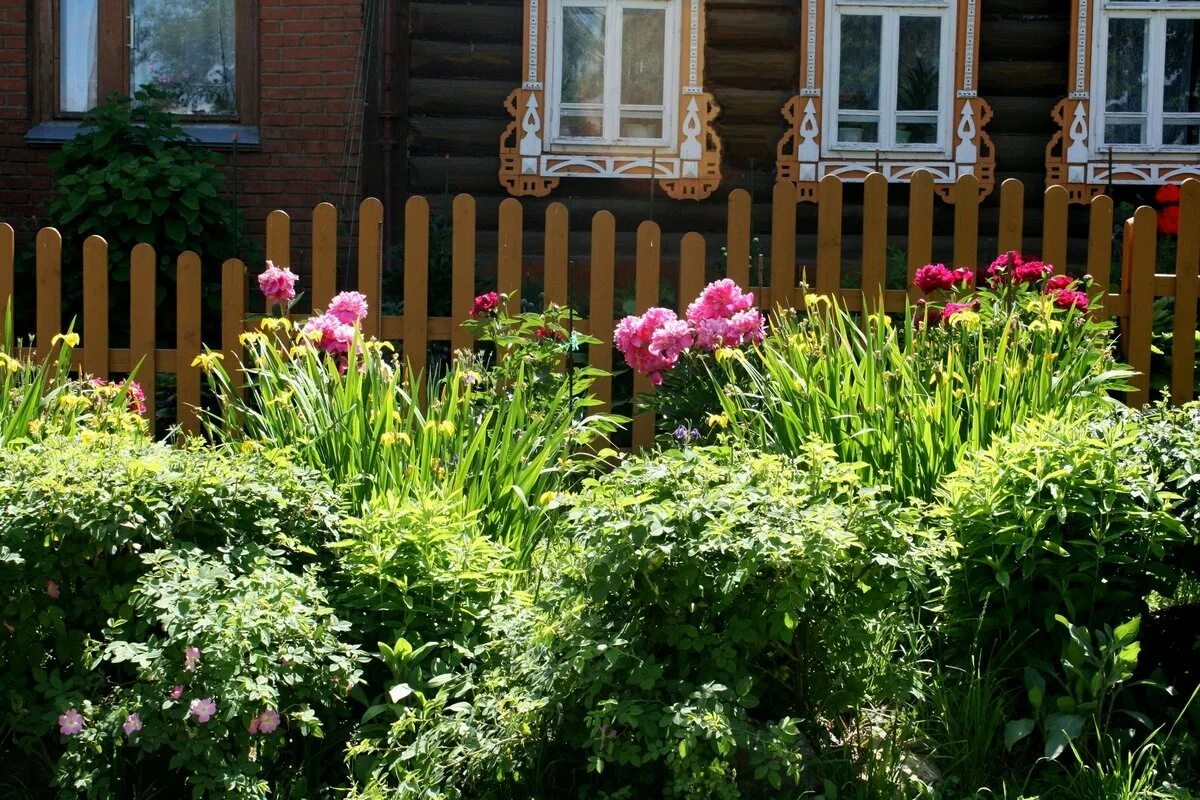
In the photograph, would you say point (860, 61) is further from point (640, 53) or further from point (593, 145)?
point (593, 145)

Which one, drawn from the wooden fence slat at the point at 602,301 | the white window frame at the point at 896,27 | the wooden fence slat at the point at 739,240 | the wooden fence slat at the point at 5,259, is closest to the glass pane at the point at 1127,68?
the white window frame at the point at 896,27

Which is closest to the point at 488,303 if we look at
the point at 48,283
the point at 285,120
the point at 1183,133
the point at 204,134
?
Answer: the point at 48,283

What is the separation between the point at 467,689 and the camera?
10.5 ft

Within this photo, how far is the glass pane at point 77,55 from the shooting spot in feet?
32.6

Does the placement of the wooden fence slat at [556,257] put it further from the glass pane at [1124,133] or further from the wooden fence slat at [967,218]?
the glass pane at [1124,133]

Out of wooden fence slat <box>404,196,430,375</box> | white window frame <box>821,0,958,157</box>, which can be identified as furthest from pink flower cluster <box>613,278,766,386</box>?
white window frame <box>821,0,958,157</box>

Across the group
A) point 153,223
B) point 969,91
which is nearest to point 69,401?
point 153,223

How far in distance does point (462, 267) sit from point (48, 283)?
1870 millimetres

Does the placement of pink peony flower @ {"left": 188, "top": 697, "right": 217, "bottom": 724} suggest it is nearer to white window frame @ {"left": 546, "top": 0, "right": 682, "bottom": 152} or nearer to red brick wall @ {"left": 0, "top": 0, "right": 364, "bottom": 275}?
white window frame @ {"left": 546, "top": 0, "right": 682, "bottom": 152}

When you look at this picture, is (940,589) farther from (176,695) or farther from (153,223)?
(153,223)

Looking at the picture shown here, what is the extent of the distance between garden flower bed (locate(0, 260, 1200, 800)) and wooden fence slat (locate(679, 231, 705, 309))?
210 centimetres

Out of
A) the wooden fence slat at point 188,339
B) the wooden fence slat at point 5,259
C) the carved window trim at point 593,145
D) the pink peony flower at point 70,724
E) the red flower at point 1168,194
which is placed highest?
the carved window trim at point 593,145

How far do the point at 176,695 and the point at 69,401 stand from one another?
1.54 m

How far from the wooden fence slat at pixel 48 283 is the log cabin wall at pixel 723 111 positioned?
297 centimetres
